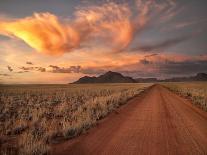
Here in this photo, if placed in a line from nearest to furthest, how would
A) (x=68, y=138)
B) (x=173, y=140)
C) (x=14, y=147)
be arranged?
(x=14, y=147) < (x=173, y=140) < (x=68, y=138)

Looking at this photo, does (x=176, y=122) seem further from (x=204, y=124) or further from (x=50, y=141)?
(x=50, y=141)

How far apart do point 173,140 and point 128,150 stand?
1923 mm

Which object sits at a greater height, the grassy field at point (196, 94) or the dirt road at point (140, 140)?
the grassy field at point (196, 94)

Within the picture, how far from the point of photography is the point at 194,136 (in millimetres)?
8000

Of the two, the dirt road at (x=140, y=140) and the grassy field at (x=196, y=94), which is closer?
the dirt road at (x=140, y=140)

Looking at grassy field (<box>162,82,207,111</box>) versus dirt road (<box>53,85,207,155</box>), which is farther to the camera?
grassy field (<box>162,82,207,111</box>)

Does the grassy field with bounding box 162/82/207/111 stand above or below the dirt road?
above

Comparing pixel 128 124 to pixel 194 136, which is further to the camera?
pixel 128 124

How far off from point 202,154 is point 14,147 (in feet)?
18.3

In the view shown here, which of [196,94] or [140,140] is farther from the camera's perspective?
[196,94]

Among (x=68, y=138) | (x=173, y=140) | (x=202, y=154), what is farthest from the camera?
(x=68, y=138)

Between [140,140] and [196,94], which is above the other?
[196,94]

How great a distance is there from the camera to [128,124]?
A: 10203 millimetres

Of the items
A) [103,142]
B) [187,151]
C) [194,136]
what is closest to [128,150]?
[103,142]
